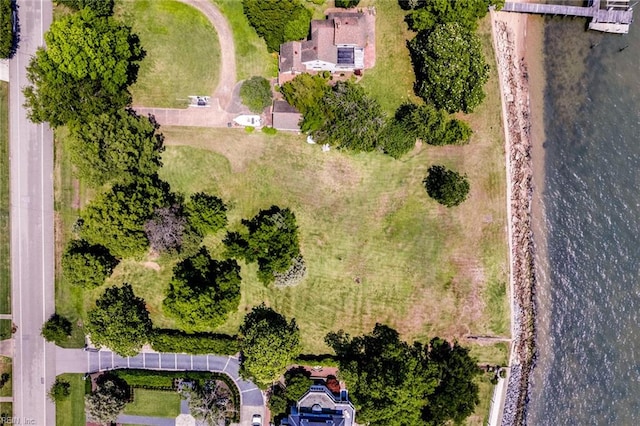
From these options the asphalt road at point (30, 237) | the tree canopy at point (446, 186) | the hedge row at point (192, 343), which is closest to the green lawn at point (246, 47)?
the asphalt road at point (30, 237)

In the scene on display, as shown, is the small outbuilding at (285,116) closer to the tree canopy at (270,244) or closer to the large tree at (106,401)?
the tree canopy at (270,244)

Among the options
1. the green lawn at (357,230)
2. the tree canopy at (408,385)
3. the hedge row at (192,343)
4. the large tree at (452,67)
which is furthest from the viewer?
the green lawn at (357,230)

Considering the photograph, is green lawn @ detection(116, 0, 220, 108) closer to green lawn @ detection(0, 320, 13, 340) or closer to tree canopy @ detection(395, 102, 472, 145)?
tree canopy @ detection(395, 102, 472, 145)

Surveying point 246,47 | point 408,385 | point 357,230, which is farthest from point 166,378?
point 246,47

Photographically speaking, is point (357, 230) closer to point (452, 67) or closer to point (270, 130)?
point (270, 130)

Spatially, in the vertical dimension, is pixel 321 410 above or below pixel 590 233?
below

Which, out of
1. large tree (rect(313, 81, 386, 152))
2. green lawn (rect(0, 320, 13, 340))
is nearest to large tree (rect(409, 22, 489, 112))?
large tree (rect(313, 81, 386, 152))

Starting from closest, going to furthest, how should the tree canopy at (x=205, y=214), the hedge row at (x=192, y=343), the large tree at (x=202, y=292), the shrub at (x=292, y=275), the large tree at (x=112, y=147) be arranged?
the large tree at (x=112, y=147) → the large tree at (x=202, y=292) → the tree canopy at (x=205, y=214) → the shrub at (x=292, y=275) → the hedge row at (x=192, y=343)
